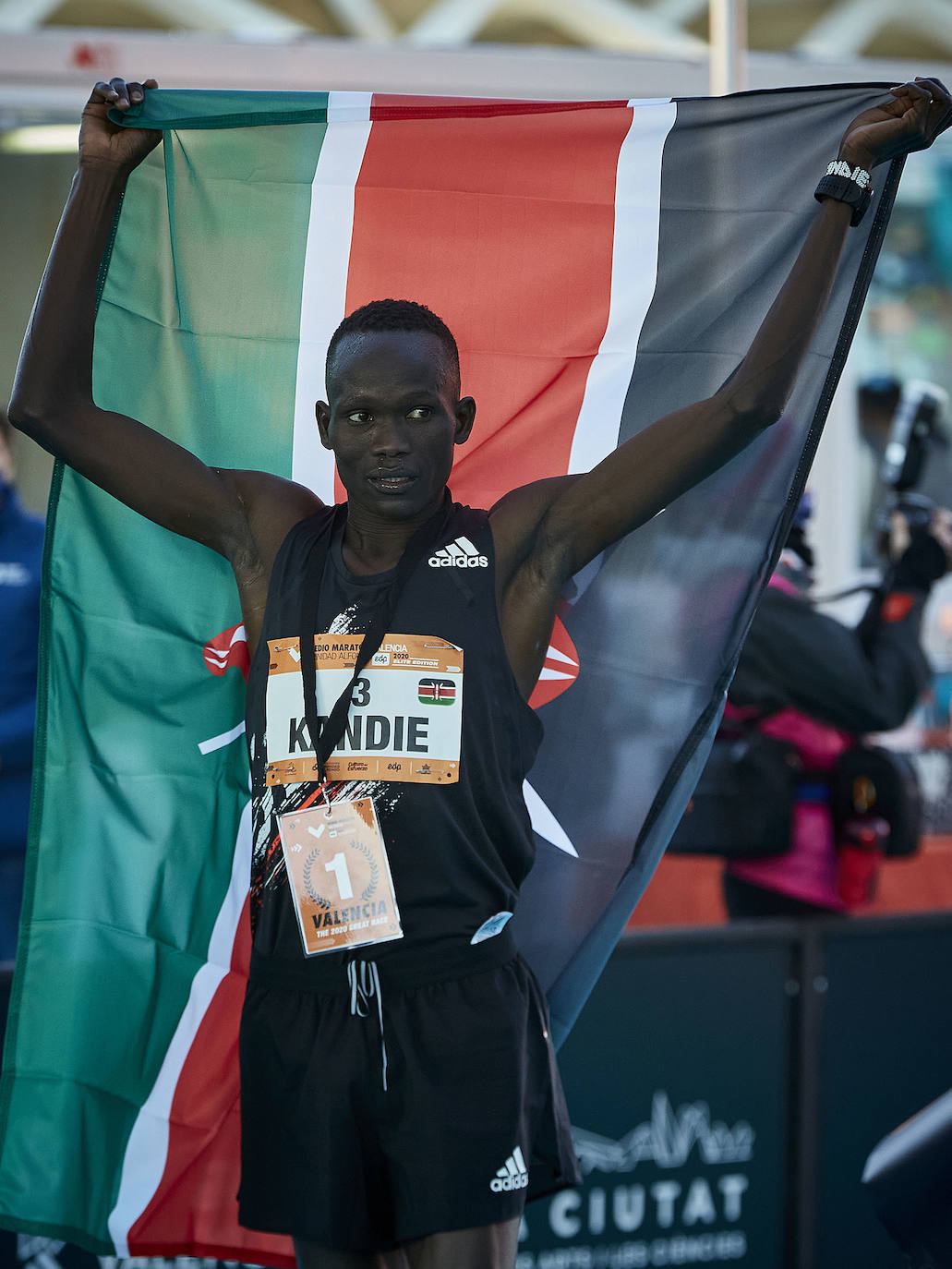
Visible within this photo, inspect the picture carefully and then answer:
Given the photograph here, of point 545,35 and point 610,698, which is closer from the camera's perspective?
point 610,698

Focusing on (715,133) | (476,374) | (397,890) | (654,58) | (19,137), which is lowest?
(397,890)

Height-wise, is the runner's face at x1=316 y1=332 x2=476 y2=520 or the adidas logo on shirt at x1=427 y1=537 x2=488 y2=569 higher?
the runner's face at x1=316 y1=332 x2=476 y2=520

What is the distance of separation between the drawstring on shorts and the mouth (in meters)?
0.66

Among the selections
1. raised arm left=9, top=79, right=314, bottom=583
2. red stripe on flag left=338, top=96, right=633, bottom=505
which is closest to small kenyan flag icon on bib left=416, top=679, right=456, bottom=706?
raised arm left=9, top=79, right=314, bottom=583

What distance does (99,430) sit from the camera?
2.11 meters

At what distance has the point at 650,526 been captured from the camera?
7.47 ft

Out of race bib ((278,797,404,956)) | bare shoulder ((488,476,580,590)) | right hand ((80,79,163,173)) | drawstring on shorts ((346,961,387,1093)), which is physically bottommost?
drawstring on shorts ((346,961,387,1093))

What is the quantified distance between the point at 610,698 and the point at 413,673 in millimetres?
523

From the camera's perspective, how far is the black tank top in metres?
1.85

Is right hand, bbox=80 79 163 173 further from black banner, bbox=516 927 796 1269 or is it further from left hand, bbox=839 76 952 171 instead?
black banner, bbox=516 927 796 1269

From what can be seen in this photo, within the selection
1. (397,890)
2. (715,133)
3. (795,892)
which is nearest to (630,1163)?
(795,892)

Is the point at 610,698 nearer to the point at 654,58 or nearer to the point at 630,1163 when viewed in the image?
the point at 630,1163

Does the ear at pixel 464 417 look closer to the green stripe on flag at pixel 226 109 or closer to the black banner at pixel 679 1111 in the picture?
the green stripe on flag at pixel 226 109

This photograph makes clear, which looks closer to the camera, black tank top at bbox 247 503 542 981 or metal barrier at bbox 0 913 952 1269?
black tank top at bbox 247 503 542 981
